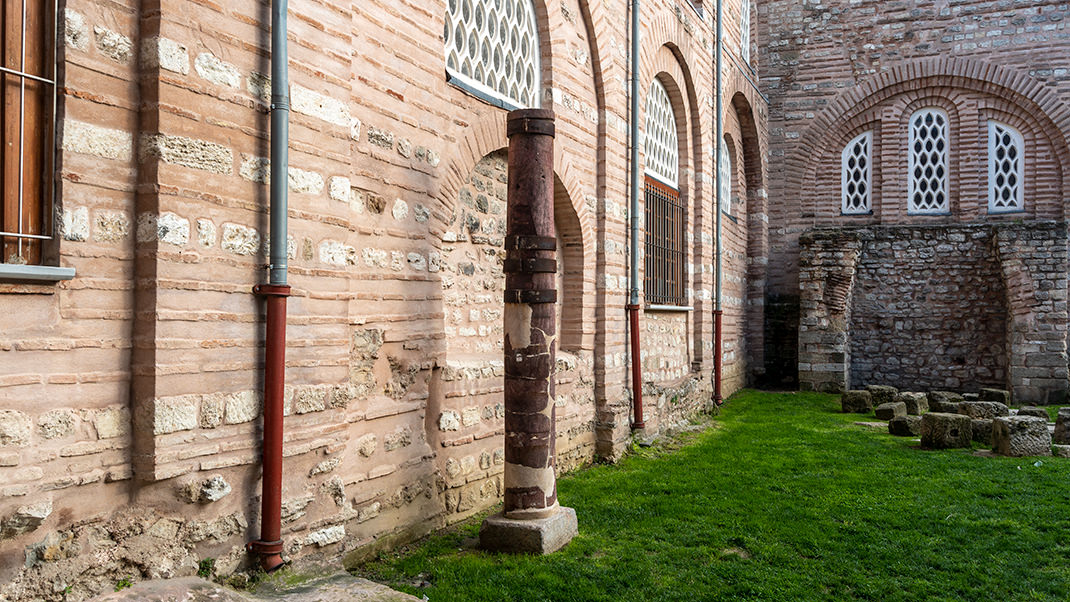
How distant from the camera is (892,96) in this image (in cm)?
1545

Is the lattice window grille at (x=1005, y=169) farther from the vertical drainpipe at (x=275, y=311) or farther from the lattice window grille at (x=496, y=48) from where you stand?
the vertical drainpipe at (x=275, y=311)

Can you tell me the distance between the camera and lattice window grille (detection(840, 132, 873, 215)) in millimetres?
15797

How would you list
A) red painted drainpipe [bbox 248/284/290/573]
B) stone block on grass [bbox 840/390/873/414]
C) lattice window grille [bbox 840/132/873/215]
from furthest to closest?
lattice window grille [bbox 840/132/873/215], stone block on grass [bbox 840/390/873/414], red painted drainpipe [bbox 248/284/290/573]

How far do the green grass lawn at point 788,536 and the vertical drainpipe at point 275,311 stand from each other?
0.90m

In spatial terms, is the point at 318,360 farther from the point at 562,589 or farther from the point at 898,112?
the point at 898,112

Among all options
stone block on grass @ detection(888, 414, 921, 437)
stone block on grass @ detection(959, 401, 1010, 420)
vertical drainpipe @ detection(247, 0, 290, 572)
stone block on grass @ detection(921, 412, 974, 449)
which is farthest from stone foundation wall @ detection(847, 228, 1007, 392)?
vertical drainpipe @ detection(247, 0, 290, 572)

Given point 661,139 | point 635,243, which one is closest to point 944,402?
point 661,139

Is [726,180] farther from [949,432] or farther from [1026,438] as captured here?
[1026,438]

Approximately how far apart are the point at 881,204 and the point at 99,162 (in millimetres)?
15227

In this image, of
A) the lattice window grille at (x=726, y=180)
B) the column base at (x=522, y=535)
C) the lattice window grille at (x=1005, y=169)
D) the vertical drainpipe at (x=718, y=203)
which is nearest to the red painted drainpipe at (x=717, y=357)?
the vertical drainpipe at (x=718, y=203)

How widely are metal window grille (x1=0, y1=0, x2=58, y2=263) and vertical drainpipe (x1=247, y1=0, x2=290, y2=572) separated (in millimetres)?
916

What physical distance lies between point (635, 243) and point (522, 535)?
4.39 metres

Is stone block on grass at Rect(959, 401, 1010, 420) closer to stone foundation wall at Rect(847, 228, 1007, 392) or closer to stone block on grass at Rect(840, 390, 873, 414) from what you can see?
stone block on grass at Rect(840, 390, 873, 414)

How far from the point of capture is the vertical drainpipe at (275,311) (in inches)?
145
